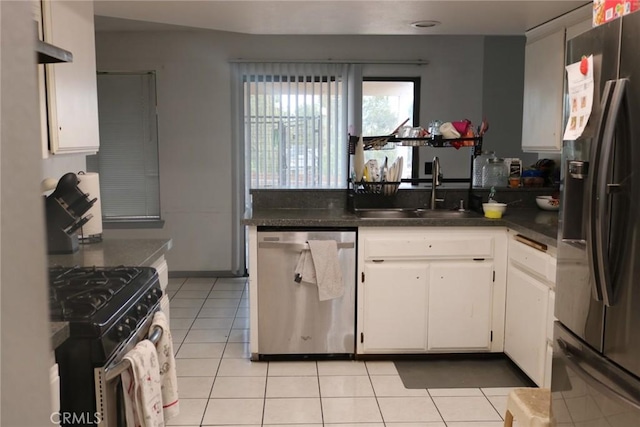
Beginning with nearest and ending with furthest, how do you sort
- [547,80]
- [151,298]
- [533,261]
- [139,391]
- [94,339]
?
[94,339] → [139,391] → [151,298] → [533,261] → [547,80]

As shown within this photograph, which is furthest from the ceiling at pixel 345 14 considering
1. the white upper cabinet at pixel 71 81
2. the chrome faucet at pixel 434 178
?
the chrome faucet at pixel 434 178

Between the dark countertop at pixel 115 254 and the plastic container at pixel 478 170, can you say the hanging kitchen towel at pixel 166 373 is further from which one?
the plastic container at pixel 478 170

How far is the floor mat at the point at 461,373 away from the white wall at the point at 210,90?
8.53ft

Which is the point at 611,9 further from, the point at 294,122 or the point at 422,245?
the point at 294,122

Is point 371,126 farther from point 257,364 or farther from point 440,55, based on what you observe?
point 257,364

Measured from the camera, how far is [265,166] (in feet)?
17.6

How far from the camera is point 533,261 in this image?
2.88 metres

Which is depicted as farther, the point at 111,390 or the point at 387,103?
the point at 387,103

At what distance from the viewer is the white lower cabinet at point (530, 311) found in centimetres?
274

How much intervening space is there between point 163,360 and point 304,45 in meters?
3.87

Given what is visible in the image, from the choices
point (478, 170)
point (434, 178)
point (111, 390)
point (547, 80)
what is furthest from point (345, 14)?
point (111, 390)

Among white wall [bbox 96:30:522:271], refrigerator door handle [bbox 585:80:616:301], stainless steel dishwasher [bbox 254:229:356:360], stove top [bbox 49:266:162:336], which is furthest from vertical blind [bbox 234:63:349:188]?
refrigerator door handle [bbox 585:80:616:301]

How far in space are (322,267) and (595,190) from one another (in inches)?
72.8

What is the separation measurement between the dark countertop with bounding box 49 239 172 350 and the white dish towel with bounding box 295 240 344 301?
773 mm
